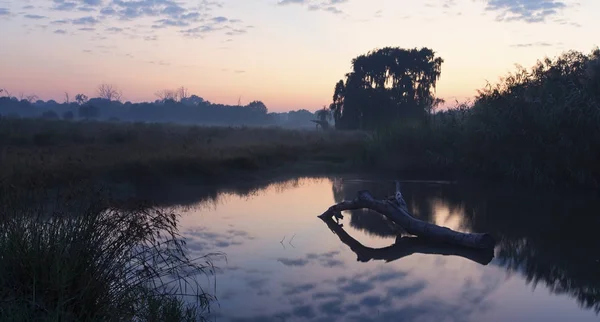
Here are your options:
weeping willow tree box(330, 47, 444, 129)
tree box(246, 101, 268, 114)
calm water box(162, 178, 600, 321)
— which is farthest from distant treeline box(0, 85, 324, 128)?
calm water box(162, 178, 600, 321)

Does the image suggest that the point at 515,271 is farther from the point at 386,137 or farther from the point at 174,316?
the point at 386,137

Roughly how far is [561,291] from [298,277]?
3.79 meters

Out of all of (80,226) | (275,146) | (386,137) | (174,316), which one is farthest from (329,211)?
(275,146)

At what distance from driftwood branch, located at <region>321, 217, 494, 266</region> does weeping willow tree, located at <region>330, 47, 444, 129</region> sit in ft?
101

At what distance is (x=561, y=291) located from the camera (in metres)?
7.41

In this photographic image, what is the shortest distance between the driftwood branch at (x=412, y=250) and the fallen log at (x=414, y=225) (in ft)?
0.41

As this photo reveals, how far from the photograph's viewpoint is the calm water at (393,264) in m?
6.59

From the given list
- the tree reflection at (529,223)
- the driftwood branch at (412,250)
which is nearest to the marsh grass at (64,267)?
the driftwood branch at (412,250)

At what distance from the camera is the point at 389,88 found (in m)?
41.2

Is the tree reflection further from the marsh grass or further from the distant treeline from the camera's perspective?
the distant treeline

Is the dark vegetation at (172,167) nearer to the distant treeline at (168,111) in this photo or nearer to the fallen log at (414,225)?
the fallen log at (414,225)

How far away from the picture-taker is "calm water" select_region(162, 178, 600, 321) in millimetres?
6590

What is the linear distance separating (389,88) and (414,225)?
32.3 metres

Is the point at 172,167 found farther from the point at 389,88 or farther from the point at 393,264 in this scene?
the point at 389,88
